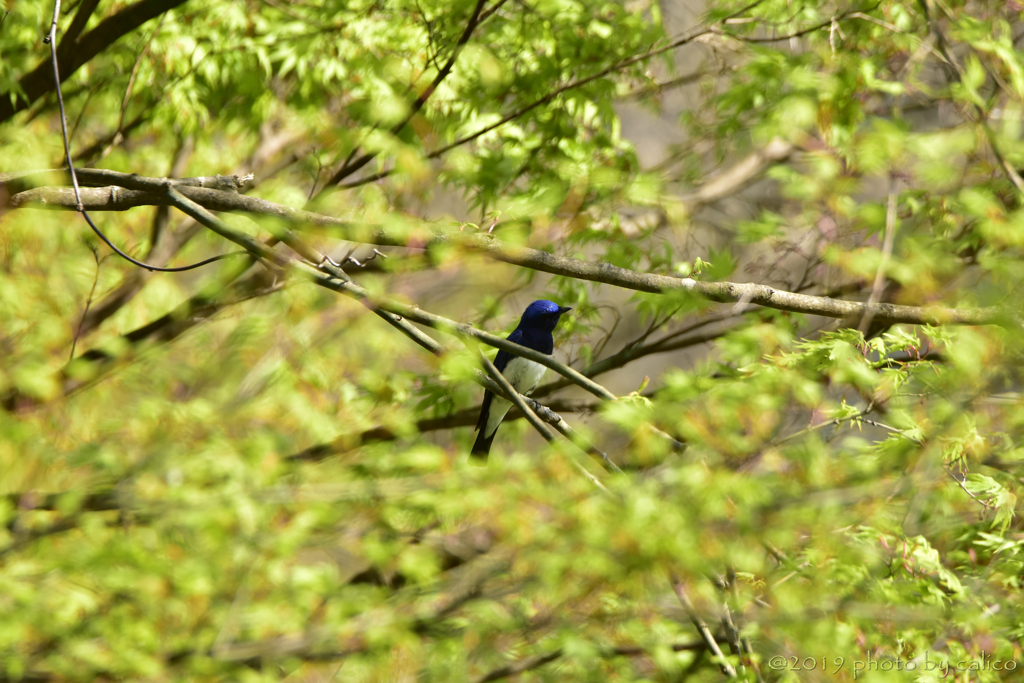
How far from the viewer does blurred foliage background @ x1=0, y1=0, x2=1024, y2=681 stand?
10.8ft

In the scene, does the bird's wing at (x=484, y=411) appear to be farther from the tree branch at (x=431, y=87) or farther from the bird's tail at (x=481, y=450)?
the tree branch at (x=431, y=87)

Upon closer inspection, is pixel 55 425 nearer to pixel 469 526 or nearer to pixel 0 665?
pixel 0 665

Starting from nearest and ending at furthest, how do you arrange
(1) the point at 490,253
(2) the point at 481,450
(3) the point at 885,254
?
(1) the point at 490,253 < (3) the point at 885,254 < (2) the point at 481,450

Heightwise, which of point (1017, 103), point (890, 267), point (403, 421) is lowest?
point (403, 421)

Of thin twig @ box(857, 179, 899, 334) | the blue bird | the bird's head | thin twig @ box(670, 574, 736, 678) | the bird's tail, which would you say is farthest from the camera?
the bird's tail

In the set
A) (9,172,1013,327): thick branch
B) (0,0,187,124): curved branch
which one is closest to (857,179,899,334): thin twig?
(9,172,1013,327): thick branch

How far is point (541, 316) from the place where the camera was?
5148mm

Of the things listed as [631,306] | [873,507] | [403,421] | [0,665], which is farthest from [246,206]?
[631,306]

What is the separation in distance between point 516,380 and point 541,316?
2.87ft

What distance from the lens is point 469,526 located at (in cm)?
528

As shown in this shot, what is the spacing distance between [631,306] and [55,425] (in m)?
6.47

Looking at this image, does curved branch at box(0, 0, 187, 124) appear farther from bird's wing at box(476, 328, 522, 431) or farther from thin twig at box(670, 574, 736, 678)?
thin twig at box(670, 574, 736, 678)

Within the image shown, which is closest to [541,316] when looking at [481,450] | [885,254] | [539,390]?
[539,390]

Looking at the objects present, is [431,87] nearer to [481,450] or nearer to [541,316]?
[541,316]
